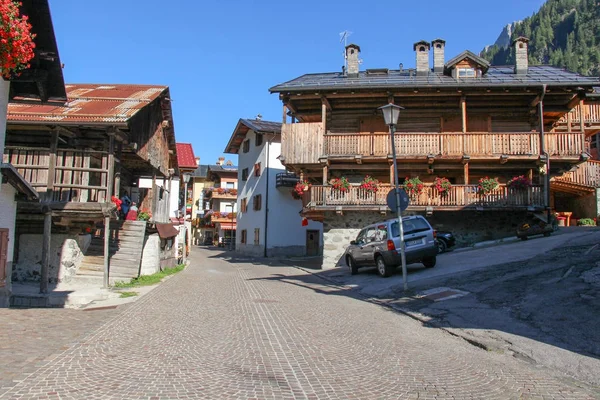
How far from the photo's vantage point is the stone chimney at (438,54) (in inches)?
1147

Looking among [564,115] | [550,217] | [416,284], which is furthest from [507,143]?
[416,284]

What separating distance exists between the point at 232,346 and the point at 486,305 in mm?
5483

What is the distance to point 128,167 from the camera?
78.2ft

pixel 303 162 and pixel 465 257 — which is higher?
pixel 303 162

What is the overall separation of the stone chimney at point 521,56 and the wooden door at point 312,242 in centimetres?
1831

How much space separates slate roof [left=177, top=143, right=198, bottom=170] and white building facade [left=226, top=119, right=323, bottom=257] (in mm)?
4955

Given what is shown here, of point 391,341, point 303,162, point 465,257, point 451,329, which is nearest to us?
point 391,341

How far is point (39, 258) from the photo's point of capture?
1755 cm

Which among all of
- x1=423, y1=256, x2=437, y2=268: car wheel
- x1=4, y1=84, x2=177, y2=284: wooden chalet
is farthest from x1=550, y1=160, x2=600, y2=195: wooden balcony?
x1=4, y1=84, x2=177, y2=284: wooden chalet

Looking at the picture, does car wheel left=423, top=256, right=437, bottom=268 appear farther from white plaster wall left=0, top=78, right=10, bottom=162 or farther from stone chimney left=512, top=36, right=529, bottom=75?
stone chimney left=512, top=36, right=529, bottom=75

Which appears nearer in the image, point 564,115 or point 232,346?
point 232,346

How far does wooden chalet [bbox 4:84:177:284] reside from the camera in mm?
15250

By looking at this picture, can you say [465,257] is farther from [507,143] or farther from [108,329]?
[108,329]

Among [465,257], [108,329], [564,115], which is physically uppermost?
[564,115]
